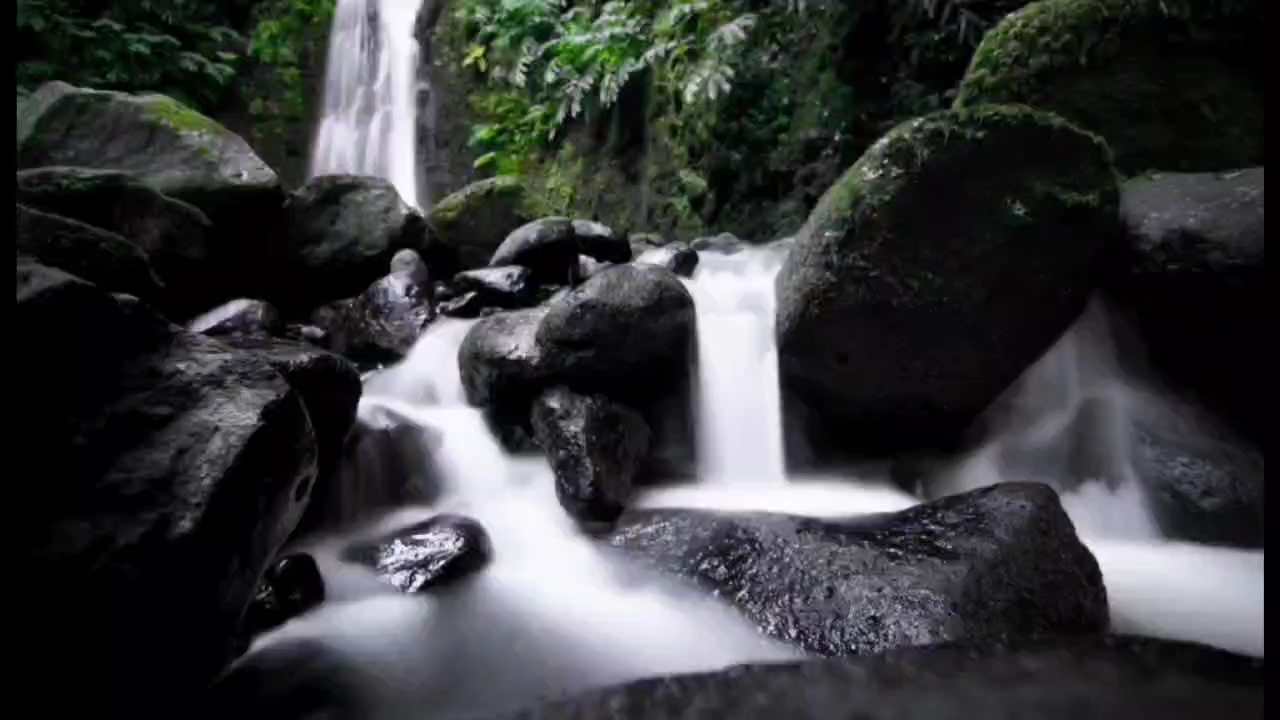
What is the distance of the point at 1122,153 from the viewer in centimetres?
A: 523

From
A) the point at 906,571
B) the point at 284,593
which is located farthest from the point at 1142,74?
the point at 284,593

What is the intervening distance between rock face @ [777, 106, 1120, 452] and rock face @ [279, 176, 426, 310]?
382 centimetres

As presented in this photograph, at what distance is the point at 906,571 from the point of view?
2904 mm

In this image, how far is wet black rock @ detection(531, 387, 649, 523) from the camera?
3947 mm

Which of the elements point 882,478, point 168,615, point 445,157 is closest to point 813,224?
point 882,478

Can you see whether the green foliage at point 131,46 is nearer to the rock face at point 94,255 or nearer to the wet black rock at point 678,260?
the rock face at point 94,255

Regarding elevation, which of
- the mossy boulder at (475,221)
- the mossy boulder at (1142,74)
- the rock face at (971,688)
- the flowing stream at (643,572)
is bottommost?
the flowing stream at (643,572)

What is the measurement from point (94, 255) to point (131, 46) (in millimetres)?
3611

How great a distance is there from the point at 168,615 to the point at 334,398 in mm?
1837

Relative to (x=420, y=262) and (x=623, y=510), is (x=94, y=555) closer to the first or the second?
(x=623, y=510)

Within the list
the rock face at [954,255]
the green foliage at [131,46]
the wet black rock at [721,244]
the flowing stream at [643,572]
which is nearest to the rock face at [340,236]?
the flowing stream at [643,572]

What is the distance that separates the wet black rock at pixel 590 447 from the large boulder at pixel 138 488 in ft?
5.25

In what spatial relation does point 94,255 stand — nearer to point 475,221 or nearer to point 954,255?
point 954,255

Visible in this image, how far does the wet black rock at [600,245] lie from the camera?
7.29m
